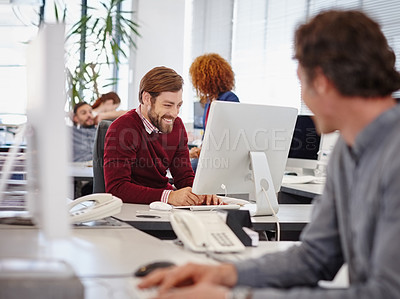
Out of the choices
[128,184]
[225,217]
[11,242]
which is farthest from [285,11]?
[11,242]

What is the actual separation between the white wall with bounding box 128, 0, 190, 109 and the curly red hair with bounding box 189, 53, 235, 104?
11.6ft

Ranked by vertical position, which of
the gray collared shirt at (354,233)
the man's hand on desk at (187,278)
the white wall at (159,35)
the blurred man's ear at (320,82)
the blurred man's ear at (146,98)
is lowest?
the man's hand on desk at (187,278)

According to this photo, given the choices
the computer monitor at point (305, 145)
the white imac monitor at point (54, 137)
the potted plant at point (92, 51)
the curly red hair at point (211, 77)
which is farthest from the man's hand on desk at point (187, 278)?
the potted plant at point (92, 51)

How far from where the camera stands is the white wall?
24.3 feet

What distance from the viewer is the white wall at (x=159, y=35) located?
740 centimetres

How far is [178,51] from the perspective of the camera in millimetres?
7465

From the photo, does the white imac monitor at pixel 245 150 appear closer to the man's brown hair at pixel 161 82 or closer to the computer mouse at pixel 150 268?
the man's brown hair at pixel 161 82

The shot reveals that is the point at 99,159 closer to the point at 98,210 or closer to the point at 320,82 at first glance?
the point at 98,210

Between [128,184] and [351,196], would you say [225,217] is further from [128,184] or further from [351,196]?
[128,184]

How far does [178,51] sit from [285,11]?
1.99m

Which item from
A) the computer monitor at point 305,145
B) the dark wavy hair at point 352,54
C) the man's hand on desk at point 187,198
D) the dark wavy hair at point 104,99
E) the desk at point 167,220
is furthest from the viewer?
the dark wavy hair at point 104,99

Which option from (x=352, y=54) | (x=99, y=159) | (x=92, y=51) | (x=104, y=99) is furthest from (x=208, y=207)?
(x=92, y=51)

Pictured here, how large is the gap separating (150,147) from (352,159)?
1709 mm

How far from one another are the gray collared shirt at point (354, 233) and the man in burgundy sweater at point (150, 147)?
1167 millimetres
